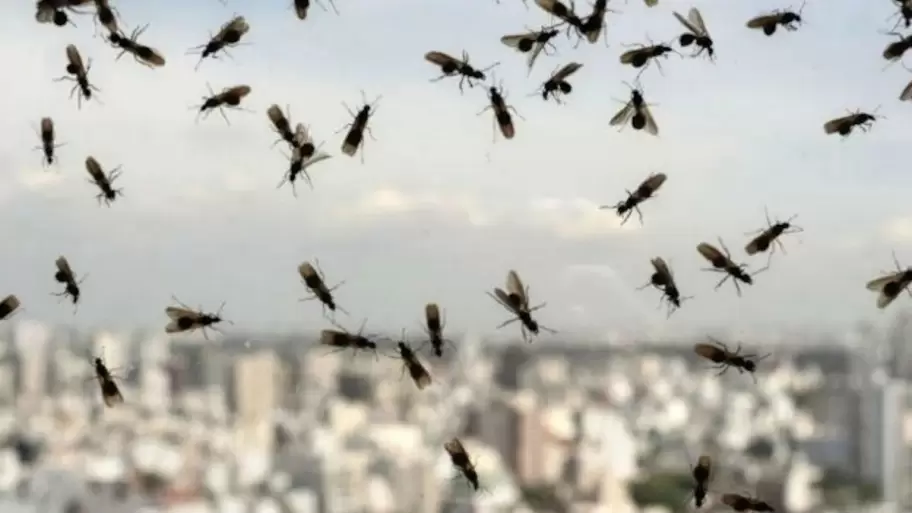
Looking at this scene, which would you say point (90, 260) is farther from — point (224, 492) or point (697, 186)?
point (697, 186)

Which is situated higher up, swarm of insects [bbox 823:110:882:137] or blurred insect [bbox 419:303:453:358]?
swarm of insects [bbox 823:110:882:137]

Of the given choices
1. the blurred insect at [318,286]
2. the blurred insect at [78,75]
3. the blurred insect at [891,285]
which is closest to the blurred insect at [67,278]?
the blurred insect at [78,75]

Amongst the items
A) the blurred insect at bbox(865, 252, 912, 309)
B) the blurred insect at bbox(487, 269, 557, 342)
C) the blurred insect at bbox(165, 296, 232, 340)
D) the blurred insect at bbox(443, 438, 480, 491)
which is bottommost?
the blurred insect at bbox(443, 438, 480, 491)

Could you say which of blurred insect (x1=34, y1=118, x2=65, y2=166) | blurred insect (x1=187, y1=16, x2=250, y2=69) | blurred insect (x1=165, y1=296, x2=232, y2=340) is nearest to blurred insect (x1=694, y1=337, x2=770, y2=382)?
blurred insect (x1=165, y1=296, x2=232, y2=340)

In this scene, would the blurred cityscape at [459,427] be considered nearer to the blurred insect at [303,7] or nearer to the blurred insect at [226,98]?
the blurred insect at [226,98]

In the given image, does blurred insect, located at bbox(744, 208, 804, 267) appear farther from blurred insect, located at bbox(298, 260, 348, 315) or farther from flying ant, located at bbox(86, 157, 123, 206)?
flying ant, located at bbox(86, 157, 123, 206)

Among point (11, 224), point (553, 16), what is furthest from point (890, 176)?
point (11, 224)

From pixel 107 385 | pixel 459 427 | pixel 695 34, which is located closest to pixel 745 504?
pixel 459 427
